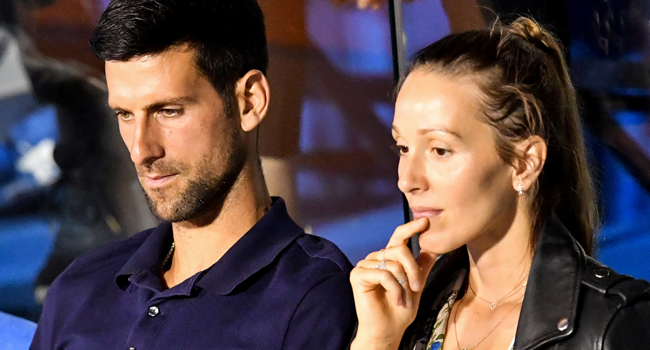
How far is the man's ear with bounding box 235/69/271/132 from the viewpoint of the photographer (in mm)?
1530

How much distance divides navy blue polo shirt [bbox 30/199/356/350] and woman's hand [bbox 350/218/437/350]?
0.34ft

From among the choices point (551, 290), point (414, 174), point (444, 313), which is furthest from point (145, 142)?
point (551, 290)

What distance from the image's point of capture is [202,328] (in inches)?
54.9

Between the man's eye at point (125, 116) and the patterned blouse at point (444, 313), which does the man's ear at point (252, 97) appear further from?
the patterned blouse at point (444, 313)

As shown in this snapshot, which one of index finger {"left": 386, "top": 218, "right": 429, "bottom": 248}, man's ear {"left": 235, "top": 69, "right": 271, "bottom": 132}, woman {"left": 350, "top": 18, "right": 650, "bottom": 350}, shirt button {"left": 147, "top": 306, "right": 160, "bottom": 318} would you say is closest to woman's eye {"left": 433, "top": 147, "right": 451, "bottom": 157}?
woman {"left": 350, "top": 18, "right": 650, "bottom": 350}

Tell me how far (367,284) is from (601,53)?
874mm

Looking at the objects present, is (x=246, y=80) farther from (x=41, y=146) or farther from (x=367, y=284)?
(x=41, y=146)

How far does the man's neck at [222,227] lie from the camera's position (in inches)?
60.2

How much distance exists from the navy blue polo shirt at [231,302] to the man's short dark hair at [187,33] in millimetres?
315

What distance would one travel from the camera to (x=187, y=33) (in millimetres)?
1471

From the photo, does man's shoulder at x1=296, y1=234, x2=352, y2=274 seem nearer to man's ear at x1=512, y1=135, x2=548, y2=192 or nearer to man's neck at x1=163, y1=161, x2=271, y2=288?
man's neck at x1=163, y1=161, x2=271, y2=288

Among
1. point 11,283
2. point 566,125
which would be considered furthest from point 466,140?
point 11,283

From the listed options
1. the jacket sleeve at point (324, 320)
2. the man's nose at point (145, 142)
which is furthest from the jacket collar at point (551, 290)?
the man's nose at point (145, 142)

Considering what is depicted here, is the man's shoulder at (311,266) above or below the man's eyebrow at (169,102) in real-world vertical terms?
below
